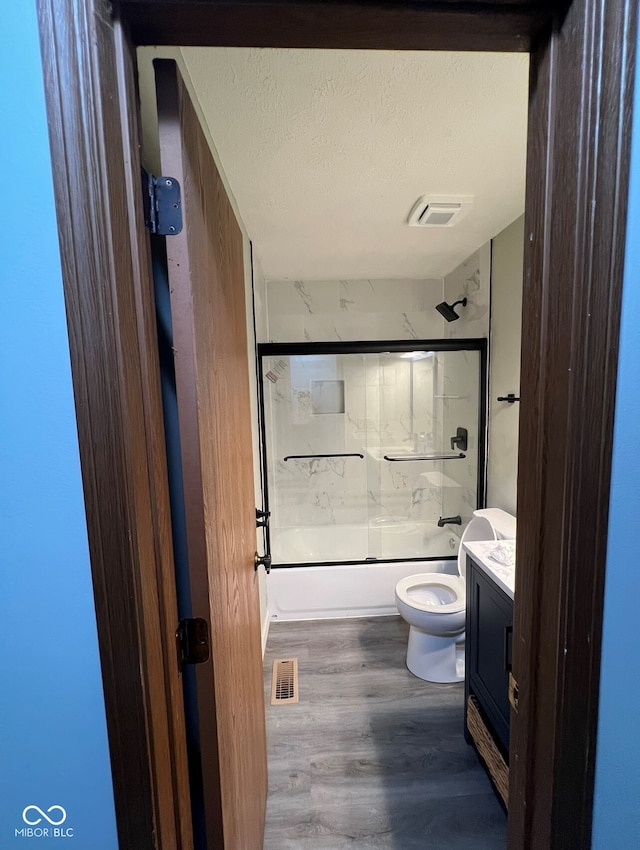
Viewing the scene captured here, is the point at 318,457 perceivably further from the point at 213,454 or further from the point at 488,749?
the point at 213,454

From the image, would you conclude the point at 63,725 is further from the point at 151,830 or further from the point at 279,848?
the point at 279,848

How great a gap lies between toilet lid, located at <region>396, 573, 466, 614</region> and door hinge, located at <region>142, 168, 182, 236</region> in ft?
6.40

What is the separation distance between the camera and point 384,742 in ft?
5.12

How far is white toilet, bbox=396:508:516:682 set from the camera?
1.77 meters

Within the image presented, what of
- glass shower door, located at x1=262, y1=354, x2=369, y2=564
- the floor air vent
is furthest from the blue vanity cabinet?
glass shower door, located at x1=262, y1=354, x2=369, y2=564

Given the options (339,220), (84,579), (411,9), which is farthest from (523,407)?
(339,220)

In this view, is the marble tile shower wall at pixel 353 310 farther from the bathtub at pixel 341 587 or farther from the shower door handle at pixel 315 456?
the bathtub at pixel 341 587

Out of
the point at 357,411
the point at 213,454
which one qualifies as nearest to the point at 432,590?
the point at 357,411

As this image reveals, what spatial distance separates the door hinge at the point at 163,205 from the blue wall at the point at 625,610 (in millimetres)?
675

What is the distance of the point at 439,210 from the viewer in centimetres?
162

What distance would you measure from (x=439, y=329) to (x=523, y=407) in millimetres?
2461

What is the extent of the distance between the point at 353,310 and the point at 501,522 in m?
1.91

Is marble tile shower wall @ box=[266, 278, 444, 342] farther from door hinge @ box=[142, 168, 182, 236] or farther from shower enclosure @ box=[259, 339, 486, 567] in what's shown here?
door hinge @ box=[142, 168, 182, 236]

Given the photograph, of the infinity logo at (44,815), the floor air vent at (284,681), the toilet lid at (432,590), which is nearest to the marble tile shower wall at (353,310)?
the toilet lid at (432,590)
